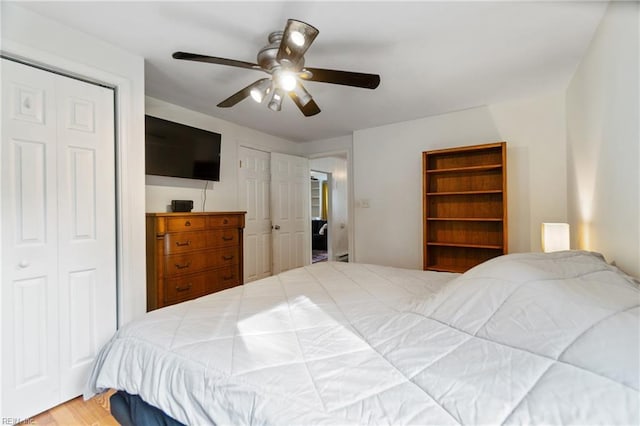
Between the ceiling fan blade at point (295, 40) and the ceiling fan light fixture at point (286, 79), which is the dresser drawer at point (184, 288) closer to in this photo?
the ceiling fan light fixture at point (286, 79)

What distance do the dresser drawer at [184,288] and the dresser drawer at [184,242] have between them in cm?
26

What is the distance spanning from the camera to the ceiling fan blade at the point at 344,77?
5.68 ft

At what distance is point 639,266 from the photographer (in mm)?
1215

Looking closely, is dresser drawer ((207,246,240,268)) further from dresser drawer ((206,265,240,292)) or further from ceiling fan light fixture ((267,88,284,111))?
ceiling fan light fixture ((267,88,284,111))

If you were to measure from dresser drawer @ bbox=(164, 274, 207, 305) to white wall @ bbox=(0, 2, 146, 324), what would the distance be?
0.42 metres

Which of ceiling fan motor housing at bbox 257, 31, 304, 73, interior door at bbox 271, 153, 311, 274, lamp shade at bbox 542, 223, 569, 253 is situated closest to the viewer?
ceiling fan motor housing at bbox 257, 31, 304, 73

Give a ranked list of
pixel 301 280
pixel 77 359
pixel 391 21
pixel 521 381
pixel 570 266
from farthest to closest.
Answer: pixel 301 280, pixel 77 359, pixel 391 21, pixel 570 266, pixel 521 381

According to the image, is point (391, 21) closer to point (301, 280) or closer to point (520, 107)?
point (301, 280)

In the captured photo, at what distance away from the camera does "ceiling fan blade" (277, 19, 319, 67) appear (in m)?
1.36

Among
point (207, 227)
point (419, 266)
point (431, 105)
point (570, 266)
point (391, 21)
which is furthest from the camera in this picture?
point (419, 266)

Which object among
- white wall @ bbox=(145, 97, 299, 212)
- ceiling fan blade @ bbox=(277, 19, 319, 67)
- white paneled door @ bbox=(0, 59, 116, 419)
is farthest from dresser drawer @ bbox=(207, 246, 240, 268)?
ceiling fan blade @ bbox=(277, 19, 319, 67)

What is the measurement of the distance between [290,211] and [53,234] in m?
3.02

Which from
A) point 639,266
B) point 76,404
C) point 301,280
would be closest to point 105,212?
point 76,404

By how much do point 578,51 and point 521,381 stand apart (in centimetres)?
242
